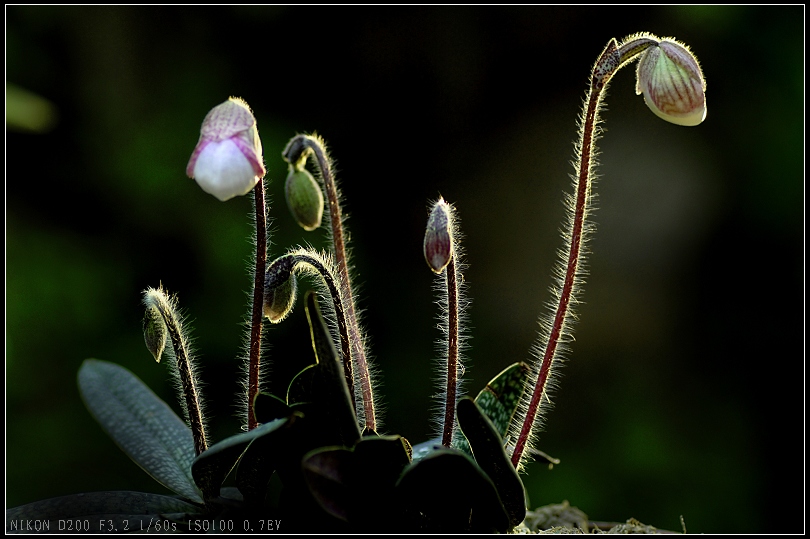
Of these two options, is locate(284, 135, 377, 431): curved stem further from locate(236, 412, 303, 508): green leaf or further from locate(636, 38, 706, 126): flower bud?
locate(636, 38, 706, 126): flower bud

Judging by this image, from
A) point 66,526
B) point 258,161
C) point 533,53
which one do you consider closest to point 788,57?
point 533,53

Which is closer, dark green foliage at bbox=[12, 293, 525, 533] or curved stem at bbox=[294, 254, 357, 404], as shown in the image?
dark green foliage at bbox=[12, 293, 525, 533]

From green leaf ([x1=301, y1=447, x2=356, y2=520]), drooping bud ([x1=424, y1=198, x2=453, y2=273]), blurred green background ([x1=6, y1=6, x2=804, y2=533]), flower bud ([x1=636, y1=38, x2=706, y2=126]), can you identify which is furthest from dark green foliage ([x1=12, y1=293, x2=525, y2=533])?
blurred green background ([x1=6, y1=6, x2=804, y2=533])

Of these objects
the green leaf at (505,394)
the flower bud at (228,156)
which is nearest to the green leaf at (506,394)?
the green leaf at (505,394)

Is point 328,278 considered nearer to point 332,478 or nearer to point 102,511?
point 332,478

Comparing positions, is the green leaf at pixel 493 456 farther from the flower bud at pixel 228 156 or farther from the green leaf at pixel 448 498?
the flower bud at pixel 228 156

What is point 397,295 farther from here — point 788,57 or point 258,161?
point 258,161

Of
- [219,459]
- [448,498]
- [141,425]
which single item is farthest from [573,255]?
[141,425]
